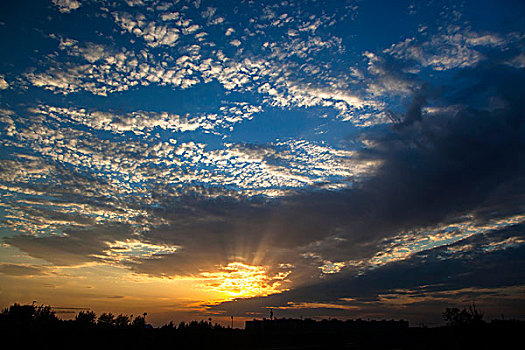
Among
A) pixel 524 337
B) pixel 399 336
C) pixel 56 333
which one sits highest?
pixel 56 333

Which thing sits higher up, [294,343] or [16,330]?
[16,330]

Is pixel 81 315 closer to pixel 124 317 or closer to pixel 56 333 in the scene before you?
pixel 124 317

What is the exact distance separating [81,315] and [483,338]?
80.3m

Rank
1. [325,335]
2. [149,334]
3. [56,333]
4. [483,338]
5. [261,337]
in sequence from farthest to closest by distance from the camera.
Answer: [325,335] < [261,337] < [483,338] < [149,334] < [56,333]

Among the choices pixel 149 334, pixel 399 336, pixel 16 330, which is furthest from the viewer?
pixel 399 336

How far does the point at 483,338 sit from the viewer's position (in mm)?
59312

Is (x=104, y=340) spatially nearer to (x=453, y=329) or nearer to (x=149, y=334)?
(x=149, y=334)

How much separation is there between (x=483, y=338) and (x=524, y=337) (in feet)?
27.7

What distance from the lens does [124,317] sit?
298ft

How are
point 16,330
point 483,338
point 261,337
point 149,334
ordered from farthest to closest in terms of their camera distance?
point 261,337 < point 483,338 < point 149,334 < point 16,330

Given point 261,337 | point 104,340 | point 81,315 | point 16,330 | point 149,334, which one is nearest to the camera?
point 16,330

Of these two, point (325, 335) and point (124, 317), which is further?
point (325, 335)

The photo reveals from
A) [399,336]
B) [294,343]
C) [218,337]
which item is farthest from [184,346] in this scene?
[399,336]

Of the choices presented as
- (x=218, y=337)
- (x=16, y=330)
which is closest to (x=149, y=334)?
(x=218, y=337)
